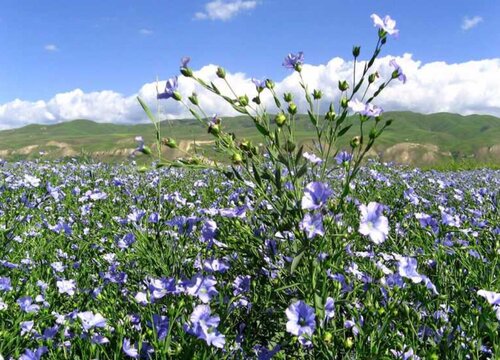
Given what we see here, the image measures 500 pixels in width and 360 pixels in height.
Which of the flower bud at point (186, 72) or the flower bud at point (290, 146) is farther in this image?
the flower bud at point (186, 72)

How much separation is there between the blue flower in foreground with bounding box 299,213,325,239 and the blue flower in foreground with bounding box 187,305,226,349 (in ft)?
1.79

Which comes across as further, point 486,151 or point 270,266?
point 486,151

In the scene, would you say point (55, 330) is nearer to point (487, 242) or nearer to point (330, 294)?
point (330, 294)

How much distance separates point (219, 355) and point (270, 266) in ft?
1.66

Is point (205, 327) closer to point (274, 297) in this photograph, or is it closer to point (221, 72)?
point (274, 297)

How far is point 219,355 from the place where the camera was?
2.20 meters

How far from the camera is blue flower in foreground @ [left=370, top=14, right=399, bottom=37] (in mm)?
2312

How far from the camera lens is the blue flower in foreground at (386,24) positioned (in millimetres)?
2312

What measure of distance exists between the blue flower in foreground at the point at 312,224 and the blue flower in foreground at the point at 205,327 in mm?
544

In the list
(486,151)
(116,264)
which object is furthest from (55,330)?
(486,151)

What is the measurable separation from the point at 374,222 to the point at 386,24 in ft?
3.49

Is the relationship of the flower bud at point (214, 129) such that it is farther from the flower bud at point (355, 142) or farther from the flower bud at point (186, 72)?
the flower bud at point (355, 142)

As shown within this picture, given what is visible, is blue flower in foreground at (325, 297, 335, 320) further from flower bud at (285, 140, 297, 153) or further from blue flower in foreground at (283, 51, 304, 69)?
blue flower in foreground at (283, 51, 304, 69)

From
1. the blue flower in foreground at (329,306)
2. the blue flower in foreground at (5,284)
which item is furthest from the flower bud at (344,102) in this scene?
the blue flower in foreground at (5,284)
